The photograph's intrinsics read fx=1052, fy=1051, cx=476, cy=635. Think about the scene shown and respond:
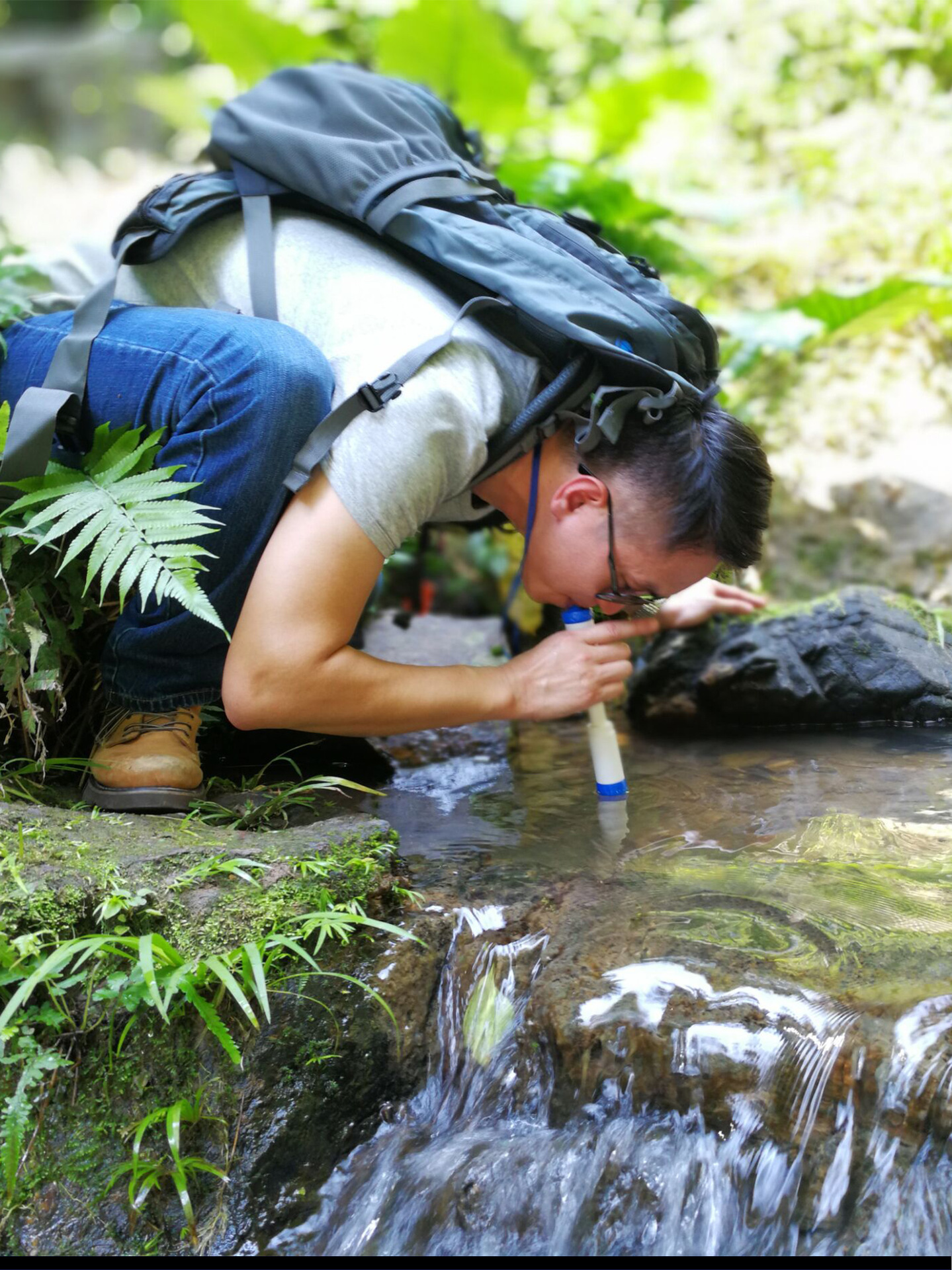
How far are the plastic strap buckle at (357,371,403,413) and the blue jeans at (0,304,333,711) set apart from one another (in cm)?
15

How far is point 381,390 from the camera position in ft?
6.65

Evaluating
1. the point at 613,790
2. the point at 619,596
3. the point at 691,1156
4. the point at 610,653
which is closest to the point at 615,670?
the point at 610,653

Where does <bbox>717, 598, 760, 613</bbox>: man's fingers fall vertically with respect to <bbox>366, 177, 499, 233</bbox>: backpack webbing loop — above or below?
below

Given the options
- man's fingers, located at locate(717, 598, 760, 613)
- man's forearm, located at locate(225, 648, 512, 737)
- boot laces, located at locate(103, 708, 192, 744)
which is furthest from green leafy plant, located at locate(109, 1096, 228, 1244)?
man's fingers, located at locate(717, 598, 760, 613)

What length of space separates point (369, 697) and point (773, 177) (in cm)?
475

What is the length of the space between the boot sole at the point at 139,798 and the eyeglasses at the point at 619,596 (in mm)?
1033

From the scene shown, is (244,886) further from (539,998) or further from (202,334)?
(202,334)

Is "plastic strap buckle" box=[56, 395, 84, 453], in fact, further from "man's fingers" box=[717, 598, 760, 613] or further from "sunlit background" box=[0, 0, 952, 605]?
"man's fingers" box=[717, 598, 760, 613]

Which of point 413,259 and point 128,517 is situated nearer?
point 128,517

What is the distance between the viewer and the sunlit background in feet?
14.4

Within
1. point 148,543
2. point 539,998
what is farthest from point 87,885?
point 539,998

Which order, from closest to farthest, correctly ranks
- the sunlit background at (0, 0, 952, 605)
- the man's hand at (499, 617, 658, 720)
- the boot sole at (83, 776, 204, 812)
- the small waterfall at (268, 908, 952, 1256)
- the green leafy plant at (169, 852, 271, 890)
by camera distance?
the small waterfall at (268, 908, 952, 1256) → the green leafy plant at (169, 852, 271, 890) → the boot sole at (83, 776, 204, 812) → the man's hand at (499, 617, 658, 720) → the sunlit background at (0, 0, 952, 605)

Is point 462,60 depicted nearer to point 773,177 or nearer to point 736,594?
point 773,177

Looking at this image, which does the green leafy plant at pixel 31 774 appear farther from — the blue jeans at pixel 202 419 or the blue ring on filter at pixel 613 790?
the blue ring on filter at pixel 613 790
